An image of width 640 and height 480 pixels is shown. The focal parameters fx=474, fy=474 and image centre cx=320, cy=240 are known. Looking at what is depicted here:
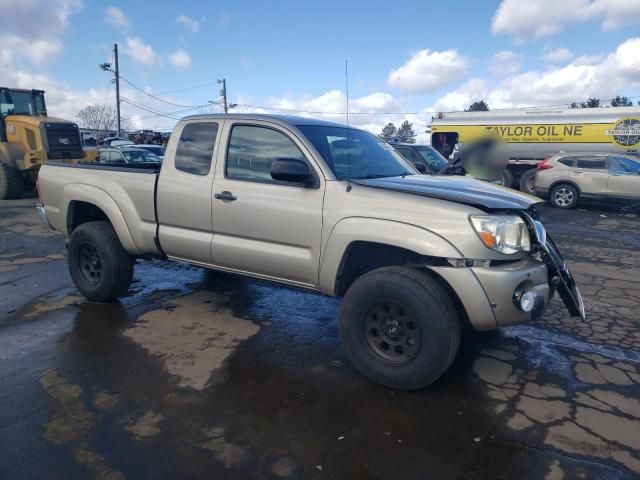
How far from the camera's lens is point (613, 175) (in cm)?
1298

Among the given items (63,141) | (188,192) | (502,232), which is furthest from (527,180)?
(63,141)

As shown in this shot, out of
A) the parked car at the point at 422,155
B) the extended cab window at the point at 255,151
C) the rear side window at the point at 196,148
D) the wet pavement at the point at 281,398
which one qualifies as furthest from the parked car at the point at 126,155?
the extended cab window at the point at 255,151

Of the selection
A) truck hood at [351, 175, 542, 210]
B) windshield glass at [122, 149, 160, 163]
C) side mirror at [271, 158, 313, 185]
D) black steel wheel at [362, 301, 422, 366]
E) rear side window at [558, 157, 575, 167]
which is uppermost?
windshield glass at [122, 149, 160, 163]

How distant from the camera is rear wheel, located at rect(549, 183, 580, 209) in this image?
44.8 feet

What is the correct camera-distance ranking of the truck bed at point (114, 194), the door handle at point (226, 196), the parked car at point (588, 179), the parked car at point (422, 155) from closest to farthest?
the door handle at point (226, 196) → the truck bed at point (114, 194) → the parked car at point (422, 155) → the parked car at point (588, 179)

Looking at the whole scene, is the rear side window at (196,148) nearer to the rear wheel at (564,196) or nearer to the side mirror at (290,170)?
the side mirror at (290,170)

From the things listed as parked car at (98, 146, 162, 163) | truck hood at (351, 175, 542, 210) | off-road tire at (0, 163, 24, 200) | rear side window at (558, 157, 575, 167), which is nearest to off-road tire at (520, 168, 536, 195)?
rear side window at (558, 157, 575, 167)

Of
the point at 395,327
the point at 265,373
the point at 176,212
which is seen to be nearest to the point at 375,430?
the point at 395,327

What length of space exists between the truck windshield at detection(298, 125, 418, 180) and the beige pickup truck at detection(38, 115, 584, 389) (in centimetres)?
2

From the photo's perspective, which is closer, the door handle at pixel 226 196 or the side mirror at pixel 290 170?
the side mirror at pixel 290 170

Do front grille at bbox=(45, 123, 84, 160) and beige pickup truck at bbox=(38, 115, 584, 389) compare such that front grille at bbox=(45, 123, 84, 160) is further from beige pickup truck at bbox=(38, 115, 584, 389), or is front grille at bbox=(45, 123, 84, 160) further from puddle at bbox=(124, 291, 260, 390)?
puddle at bbox=(124, 291, 260, 390)

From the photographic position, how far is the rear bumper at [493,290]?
3.07 metres

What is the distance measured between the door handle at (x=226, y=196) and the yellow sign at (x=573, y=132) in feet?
49.1

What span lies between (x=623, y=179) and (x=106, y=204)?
1314 centimetres
